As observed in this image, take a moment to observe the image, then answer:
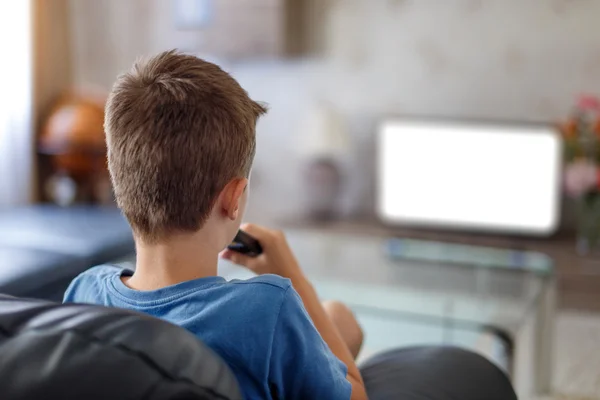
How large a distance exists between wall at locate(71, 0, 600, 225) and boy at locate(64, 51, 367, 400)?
3082mm

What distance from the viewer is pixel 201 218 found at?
1.12 metres

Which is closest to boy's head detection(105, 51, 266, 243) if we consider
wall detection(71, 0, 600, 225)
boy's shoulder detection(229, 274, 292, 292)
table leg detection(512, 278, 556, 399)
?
boy's shoulder detection(229, 274, 292, 292)

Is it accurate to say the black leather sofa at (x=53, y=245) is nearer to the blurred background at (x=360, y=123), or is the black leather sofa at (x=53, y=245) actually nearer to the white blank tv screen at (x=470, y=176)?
the blurred background at (x=360, y=123)

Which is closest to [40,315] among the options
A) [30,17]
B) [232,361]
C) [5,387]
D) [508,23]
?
[5,387]

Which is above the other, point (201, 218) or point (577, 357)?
point (201, 218)

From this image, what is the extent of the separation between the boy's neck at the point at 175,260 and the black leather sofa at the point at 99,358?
0.74ft

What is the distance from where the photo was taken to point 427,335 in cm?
246

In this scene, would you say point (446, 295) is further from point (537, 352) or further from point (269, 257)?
point (269, 257)

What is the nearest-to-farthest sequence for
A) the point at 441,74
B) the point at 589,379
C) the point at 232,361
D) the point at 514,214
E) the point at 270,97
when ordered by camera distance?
the point at 232,361, the point at 589,379, the point at 514,214, the point at 441,74, the point at 270,97

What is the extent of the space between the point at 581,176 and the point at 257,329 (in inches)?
114

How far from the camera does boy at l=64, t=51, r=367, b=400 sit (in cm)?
105

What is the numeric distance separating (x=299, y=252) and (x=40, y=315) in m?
2.45

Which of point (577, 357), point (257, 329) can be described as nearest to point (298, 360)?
point (257, 329)

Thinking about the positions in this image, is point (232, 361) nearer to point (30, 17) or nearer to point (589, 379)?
point (589, 379)
